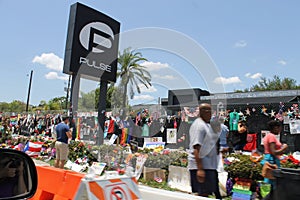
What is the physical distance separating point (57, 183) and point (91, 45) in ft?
27.6

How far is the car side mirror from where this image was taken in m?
1.75

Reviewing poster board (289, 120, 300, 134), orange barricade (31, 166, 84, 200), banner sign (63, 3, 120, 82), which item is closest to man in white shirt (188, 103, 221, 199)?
orange barricade (31, 166, 84, 200)

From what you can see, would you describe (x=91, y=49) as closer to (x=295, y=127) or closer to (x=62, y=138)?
(x=62, y=138)

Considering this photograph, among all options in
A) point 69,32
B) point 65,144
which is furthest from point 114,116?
point 65,144

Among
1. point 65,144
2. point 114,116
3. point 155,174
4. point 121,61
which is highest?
point 121,61

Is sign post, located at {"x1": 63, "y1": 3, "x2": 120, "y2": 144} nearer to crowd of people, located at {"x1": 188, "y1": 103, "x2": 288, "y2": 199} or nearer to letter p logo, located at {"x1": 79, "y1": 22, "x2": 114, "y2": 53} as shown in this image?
letter p logo, located at {"x1": 79, "y1": 22, "x2": 114, "y2": 53}

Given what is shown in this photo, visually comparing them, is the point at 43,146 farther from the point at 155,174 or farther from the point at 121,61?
the point at 155,174

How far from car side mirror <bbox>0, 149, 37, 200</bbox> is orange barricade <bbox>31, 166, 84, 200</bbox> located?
58.2 inches

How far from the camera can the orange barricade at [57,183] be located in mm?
3461

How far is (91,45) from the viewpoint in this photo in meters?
11.4

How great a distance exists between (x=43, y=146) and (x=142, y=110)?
4912mm

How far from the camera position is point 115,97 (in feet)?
50.3

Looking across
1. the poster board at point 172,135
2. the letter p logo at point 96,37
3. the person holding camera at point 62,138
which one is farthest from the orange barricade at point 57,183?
the poster board at point 172,135

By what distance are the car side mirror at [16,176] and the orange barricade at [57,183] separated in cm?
148
